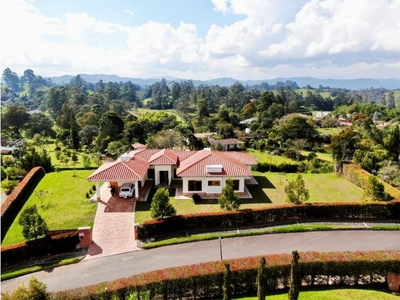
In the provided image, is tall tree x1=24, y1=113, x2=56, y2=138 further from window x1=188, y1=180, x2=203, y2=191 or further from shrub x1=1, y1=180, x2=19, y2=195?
window x1=188, y1=180, x2=203, y2=191

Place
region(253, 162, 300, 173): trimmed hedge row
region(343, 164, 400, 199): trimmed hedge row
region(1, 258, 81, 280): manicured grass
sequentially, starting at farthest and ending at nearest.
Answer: region(253, 162, 300, 173): trimmed hedge row
region(343, 164, 400, 199): trimmed hedge row
region(1, 258, 81, 280): manicured grass

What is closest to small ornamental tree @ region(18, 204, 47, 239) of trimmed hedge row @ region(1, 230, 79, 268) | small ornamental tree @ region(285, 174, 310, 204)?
trimmed hedge row @ region(1, 230, 79, 268)

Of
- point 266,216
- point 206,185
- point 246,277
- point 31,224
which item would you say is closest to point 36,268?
point 31,224

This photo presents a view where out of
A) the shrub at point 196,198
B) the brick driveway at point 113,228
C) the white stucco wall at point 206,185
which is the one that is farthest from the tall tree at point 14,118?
the shrub at point 196,198

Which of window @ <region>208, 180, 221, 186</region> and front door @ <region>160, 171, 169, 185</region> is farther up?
window @ <region>208, 180, 221, 186</region>

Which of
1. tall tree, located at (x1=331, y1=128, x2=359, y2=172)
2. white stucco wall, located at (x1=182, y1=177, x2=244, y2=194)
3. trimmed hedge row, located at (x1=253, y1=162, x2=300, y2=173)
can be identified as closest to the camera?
white stucco wall, located at (x1=182, y1=177, x2=244, y2=194)

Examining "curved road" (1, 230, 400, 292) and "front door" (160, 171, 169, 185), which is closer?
"curved road" (1, 230, 400, 292)

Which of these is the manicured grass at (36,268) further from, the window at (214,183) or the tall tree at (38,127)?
the tall tree at (38,127)
